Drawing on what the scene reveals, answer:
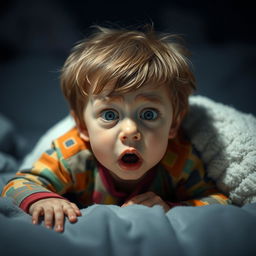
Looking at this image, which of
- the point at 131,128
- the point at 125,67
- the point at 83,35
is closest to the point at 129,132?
the point at 131,128

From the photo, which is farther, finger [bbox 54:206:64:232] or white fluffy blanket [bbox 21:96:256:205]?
white fluffy blanket [bbox 21:96:256:205]

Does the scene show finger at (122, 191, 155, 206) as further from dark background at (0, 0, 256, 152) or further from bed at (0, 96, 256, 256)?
dark background at (0, 0, 256, 152)

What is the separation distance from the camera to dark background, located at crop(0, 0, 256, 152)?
1578 mm

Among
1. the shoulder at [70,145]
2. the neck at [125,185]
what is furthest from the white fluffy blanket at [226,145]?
the shoulder at [70,145]

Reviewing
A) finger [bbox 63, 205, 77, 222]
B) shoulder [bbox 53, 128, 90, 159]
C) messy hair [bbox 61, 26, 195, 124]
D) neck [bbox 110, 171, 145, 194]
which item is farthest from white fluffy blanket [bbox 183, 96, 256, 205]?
finger [bbox 63, 205, 77, 222]

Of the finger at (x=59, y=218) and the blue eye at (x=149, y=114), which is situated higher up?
the blue eye at (x=149, y=114)

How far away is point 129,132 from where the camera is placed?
0.80 meters

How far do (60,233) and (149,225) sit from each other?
0.17 meters

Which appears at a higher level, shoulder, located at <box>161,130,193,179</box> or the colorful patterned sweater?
shoulder, located at <box>161,130,193,179</box>

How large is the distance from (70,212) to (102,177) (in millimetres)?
248

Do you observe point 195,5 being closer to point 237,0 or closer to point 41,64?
point 237,0

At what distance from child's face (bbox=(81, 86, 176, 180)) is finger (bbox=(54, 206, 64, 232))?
0.58 feet

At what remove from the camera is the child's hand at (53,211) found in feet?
2.36

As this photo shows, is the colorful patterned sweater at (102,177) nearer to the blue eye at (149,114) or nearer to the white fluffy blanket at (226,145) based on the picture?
the white fluffy blanket at (226,145)
